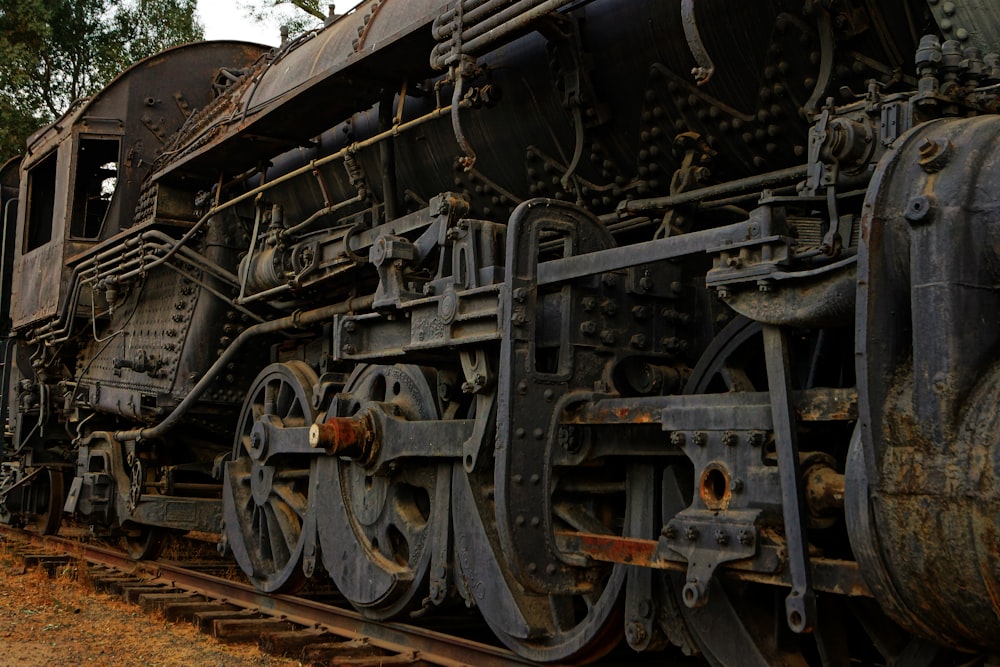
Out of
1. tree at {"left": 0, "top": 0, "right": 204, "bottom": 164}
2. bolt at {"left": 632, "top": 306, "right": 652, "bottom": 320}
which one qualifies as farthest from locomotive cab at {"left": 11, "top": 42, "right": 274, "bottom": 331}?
tree at {"left": 0, "top": 0, "right": 204, "bottom": 164}

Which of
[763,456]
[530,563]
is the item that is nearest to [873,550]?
[763,456]

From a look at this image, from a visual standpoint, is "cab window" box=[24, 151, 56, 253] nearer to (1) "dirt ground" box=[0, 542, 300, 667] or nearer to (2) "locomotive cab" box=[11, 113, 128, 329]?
(2) "locomotive cab" box=[11, 113, 128, 329]

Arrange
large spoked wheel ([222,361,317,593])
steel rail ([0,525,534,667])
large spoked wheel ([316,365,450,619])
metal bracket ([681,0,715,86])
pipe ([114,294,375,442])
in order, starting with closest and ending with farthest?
metal bracket ([681,0,715,86]) < steel rail ([0,525,534,667]) < large spoked wheel ([316,365,450,619]) < pipe ([114,294,375,442]) < large spoked wheel ([222,361,317,593])

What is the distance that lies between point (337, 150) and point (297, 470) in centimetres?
181

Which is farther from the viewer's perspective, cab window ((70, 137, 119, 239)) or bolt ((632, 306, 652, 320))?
cab window ((70, 137, 119, 239))

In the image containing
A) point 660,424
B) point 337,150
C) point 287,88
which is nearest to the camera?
point 660,424

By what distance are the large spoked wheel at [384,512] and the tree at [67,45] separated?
1605 centimetres

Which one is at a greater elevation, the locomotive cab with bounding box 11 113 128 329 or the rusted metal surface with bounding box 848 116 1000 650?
the locomotive cab with bounding box 11 113 128 329

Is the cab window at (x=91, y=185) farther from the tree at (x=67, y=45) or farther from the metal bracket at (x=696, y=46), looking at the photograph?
the tree at (x=67, y=45)

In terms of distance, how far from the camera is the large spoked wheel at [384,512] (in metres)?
4.93

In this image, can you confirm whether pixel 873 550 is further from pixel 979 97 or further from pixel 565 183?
pixel 565 183

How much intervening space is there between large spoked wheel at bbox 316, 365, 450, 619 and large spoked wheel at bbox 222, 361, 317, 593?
1.39ft

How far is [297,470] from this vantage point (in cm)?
614

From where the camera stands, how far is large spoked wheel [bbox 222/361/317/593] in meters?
6.11
